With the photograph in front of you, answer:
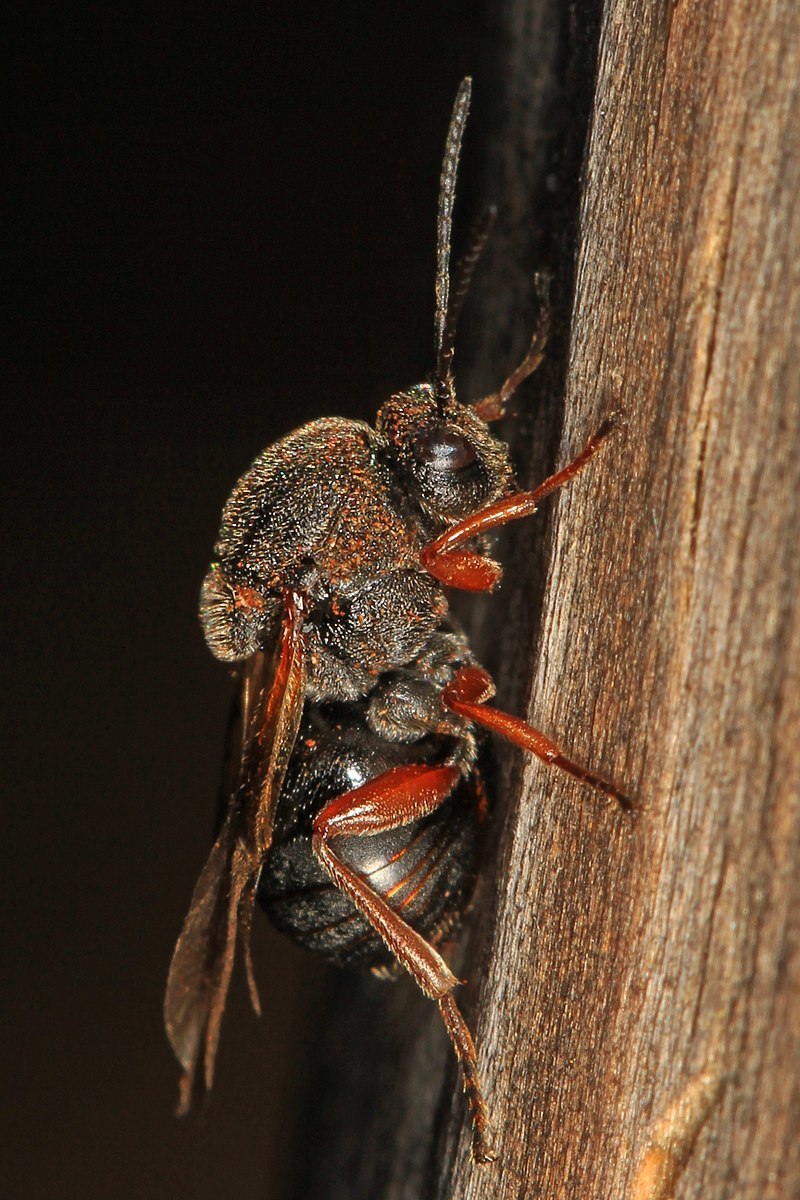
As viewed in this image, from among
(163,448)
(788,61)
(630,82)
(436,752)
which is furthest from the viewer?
(163,448)

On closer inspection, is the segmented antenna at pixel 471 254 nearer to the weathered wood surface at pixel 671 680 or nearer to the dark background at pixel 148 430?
the weathered wood surface at pixel 671 680

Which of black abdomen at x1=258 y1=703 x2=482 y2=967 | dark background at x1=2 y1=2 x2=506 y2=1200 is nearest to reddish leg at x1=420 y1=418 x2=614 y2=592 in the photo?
black abdomen at x1=258 y1=703 x2=482 y2=967

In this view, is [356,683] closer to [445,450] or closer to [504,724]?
[445,450]

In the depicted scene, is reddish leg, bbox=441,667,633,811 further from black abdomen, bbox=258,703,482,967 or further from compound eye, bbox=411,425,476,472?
compound eye, bbox=411,425,476,472

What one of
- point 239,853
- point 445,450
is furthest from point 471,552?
point 239,853

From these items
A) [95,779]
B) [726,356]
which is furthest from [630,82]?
[95,779]

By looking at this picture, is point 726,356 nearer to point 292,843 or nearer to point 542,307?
point 542,307
